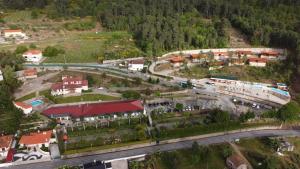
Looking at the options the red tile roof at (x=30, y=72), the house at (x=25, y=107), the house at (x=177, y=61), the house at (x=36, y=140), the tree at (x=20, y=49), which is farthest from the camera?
the tree at (x=20, y=49)

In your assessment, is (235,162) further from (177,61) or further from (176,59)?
(176,59)

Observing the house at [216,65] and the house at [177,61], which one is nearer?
the house at [216,65]

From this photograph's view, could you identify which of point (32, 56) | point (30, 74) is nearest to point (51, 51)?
point (32, 56)

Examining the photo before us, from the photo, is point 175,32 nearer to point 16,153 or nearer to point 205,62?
point 205,62

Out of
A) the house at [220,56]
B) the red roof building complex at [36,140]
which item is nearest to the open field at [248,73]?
the house at [220,56]

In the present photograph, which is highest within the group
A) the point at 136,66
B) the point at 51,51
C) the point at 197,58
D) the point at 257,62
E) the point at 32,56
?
the point at 51,51

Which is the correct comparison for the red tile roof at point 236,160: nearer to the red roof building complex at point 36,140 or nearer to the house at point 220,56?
the red roof building complex at point 36,140

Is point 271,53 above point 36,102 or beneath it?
above
